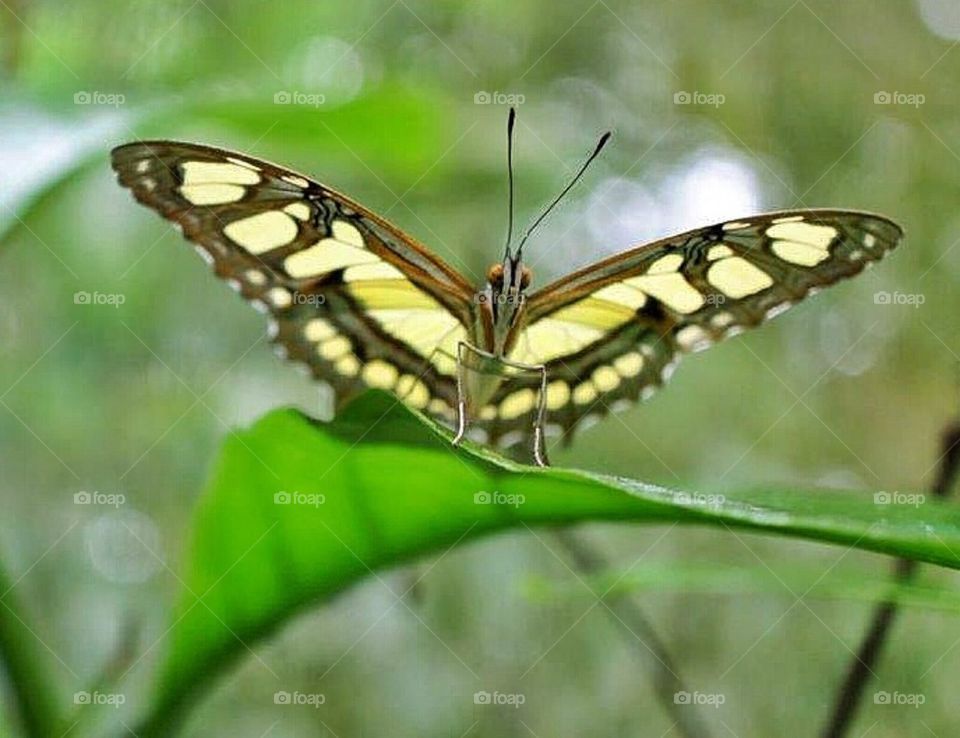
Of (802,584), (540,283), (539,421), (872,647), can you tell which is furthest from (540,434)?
(540,283)

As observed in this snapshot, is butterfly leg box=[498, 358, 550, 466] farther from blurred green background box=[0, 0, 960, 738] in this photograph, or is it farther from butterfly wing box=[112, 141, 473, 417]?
blurred green background box=[0, 0, 960, 738]

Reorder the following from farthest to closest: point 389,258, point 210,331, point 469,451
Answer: point 210,331, point 389,258, point 469,451

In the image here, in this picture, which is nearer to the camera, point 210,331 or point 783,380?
point 210,331

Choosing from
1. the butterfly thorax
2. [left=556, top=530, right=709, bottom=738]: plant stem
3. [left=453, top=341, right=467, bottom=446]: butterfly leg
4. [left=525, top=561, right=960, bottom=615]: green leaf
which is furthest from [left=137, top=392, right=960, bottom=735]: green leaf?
the butterfly thorax

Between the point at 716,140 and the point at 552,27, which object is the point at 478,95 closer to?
the point at 552,27

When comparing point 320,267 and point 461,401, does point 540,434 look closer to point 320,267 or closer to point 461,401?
point 461,401

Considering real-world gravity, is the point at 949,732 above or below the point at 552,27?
below

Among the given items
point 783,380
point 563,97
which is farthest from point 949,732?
point 563,97
